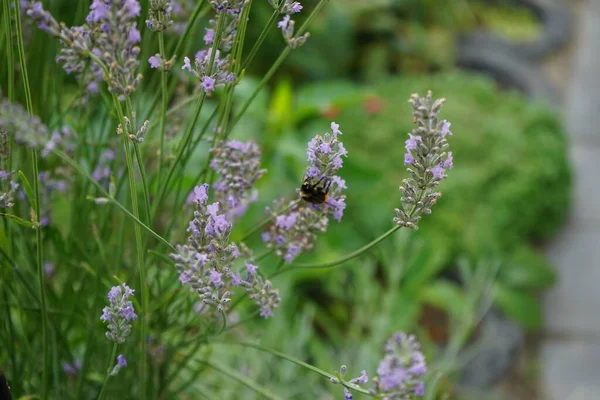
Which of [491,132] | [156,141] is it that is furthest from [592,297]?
[156,141]

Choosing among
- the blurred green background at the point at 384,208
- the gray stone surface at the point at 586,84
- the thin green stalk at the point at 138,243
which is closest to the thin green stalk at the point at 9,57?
the thin green stalk at the point at 138,243

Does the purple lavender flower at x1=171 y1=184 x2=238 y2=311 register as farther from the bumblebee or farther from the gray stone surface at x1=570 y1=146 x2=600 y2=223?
the gray stone surface at x1=570 y1=146 x2=600 y2=223

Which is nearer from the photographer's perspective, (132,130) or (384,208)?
(132,130)

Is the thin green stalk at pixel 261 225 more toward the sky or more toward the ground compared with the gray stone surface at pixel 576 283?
more toward the ground

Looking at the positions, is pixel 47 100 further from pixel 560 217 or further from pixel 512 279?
pixel 560 217

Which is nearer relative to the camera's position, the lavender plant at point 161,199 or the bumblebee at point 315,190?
the lavender plant at point 161,199

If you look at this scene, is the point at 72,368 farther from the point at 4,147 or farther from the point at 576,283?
the point at 576,283

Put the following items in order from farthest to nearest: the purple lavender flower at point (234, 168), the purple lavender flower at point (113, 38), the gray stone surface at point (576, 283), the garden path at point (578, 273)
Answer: the gray stone surface at point (576, 283), the garden path at point (578, 273), the purple lavender flower at point (234, 168), the purple lavender flower at point (113, 38)

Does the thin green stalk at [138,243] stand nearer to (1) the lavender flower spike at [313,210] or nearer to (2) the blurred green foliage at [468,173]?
(1) the lavender flower spike at [313,210]

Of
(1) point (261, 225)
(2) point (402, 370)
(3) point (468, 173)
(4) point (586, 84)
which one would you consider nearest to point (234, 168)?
(1) point (261, 225)
